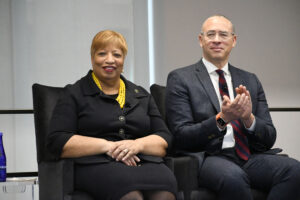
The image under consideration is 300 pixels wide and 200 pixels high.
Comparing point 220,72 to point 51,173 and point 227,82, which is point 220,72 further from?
point 51,173

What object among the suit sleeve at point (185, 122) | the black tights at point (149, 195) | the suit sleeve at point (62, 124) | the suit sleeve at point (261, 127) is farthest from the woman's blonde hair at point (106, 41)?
the suit sleeve at point (261, 127)

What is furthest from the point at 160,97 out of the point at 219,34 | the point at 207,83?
the point at 219,34

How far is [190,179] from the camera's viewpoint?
2518 millimetres

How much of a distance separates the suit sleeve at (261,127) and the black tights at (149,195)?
0.79 metres

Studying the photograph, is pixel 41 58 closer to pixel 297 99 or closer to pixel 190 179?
pixel 190 179

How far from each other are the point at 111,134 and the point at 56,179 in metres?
0.41

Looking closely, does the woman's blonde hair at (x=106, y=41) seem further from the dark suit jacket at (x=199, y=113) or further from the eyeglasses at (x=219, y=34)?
the eyeglasses at (x=219, y=34)

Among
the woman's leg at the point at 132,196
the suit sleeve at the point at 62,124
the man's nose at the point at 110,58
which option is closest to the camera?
the woman's leg at the point at 132,196

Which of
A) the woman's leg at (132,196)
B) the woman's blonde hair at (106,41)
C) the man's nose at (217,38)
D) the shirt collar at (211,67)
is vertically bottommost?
the woman's leg at (132,196)

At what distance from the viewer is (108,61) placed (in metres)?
2.62

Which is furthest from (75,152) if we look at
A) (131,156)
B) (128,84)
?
(128,84)

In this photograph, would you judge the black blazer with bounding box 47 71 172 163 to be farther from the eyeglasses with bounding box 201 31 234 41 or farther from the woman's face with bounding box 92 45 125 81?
the eyeglasses with bounding box 201 31 234 41

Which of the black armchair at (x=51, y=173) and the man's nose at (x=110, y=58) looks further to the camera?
the man's nose at (x=110, y=58)

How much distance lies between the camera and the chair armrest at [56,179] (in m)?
2.32
